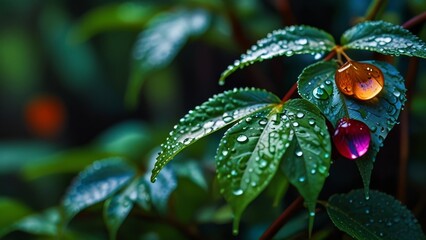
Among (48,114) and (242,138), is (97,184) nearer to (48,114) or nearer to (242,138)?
(242,138)

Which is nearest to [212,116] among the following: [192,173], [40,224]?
[192,173]

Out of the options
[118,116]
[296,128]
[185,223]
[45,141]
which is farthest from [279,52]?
[45,141]

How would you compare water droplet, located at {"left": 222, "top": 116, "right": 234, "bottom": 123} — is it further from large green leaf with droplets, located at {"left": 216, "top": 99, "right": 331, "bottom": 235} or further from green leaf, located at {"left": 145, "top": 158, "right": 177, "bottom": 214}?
green leaf, located at {"left": 145, "top": 158, "right": 177, "bottom": 214}

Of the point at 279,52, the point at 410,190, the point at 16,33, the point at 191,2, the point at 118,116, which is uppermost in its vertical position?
the point at 16,33

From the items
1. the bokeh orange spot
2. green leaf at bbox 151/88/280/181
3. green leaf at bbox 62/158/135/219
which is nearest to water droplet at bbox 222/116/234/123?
green leaf at bbox 151/88/280/181

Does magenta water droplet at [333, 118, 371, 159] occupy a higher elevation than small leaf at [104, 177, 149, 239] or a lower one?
lower

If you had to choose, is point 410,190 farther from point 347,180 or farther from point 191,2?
point 191,2
